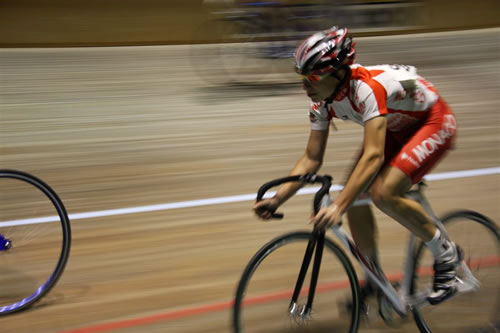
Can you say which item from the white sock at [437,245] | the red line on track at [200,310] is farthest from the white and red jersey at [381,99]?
the red line on track at [200,310]

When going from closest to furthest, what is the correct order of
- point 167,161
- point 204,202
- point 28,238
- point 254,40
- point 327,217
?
point 327,217
point 28,238
point 204,202
point 167,161
point 254,40

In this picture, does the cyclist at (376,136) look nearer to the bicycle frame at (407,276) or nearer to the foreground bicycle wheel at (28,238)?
the bicycle frame at (407,276)

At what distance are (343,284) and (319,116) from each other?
86 centimetres

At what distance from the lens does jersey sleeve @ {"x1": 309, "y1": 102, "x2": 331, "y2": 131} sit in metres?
2.84

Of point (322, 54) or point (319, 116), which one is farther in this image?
point (319, 116)

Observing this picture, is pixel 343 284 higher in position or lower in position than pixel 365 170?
lower

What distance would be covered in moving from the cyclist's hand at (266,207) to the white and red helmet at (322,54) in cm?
62

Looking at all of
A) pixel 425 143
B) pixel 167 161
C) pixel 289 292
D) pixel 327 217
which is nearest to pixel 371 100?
pixel 425 143

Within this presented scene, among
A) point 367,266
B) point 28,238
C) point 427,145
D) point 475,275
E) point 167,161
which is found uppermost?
point 427,145

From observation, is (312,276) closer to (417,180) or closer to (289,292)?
(289,292)

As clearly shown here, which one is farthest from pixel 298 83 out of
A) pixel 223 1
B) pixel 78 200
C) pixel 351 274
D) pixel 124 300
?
pixel 351 274

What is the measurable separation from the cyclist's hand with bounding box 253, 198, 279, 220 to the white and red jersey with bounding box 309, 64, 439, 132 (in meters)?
0.50

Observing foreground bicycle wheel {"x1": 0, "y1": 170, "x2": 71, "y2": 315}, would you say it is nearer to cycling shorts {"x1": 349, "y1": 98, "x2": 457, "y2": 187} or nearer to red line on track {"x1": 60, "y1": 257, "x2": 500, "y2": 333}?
red line on track {"x1": 60, "y1": 257, "x2": 500, "y2": 333}

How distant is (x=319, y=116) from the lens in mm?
2863
